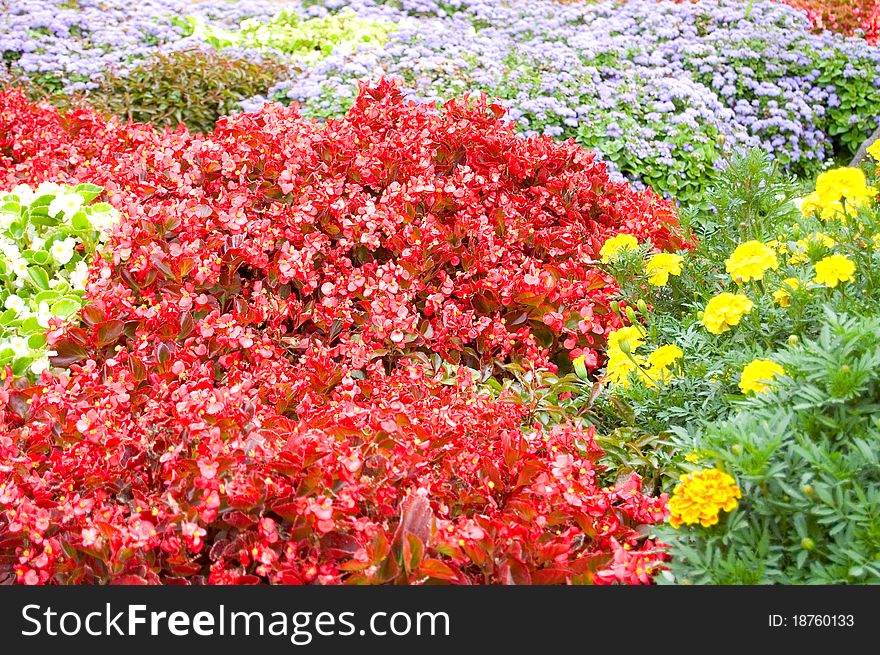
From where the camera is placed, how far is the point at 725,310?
1.91 metres

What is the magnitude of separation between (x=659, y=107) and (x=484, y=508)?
3723mm

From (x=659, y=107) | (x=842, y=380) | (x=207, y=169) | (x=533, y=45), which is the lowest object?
(x=842, y=380)

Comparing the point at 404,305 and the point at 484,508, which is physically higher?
the point at 404,305

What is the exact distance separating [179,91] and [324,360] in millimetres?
3589

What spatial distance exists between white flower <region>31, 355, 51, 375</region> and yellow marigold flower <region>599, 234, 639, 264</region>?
1629 millimetres

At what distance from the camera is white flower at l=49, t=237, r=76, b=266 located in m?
2.73

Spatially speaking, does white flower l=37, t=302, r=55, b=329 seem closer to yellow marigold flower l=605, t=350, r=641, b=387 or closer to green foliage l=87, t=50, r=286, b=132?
yellow marigold flower l=605, t=350, r=641, b=387

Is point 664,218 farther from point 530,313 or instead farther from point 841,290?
point 841,290

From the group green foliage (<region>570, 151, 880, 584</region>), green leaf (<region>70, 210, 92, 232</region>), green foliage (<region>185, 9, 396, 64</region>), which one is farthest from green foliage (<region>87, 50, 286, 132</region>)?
green foliage (<region>570, 151, 880, 584</region>)

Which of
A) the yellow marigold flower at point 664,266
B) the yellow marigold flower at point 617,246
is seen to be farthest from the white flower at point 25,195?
the yellow marigold flower at point 664,266

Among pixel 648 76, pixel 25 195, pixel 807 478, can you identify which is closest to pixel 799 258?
pixel 807 478

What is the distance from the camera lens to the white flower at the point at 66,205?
2836 millimetres

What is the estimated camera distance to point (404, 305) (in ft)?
8.43

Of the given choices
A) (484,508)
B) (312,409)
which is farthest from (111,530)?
(484,508)
